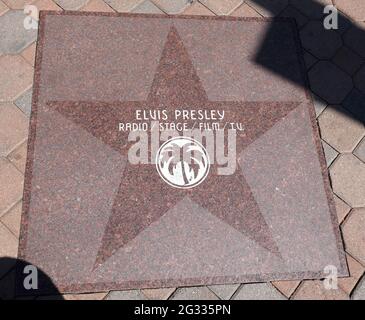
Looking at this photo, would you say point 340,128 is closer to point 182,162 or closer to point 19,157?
point 182,162

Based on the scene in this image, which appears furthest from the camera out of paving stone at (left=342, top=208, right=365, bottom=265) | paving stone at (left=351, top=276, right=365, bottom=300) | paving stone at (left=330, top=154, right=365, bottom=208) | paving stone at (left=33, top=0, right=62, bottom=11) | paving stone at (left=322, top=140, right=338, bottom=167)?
paving stone at (left=33, top=0, right=62, bottom=11)

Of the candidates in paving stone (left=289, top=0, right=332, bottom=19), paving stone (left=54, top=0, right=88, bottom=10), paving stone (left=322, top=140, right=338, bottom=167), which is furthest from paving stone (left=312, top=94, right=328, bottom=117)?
paving stone (left=54, top=0, right=88, bottom=10)

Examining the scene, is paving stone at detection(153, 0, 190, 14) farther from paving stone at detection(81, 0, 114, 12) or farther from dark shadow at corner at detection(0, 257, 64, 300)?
dark shadow at corner at detection(0, 257, 64, 300)

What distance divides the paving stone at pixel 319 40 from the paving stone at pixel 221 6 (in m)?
0.67

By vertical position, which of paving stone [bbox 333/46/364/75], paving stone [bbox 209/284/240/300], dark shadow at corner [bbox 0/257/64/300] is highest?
paving stone [bbox 333/46/364/75]

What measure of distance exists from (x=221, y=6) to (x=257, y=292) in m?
2.51

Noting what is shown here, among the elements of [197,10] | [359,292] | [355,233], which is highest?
[197,10]

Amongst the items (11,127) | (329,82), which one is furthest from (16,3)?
(329,82)

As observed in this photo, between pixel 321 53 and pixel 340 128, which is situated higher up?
pixel 321 53

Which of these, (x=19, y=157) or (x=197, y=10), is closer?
(x=19, y=157)

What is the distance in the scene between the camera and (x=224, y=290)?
275cm

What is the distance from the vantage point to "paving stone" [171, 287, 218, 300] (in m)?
2.71

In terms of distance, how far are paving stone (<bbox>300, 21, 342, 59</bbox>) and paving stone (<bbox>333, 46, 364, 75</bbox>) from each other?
51 millimetres

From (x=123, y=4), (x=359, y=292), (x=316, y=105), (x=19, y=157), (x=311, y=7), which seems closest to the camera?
(x=359, y=292)
